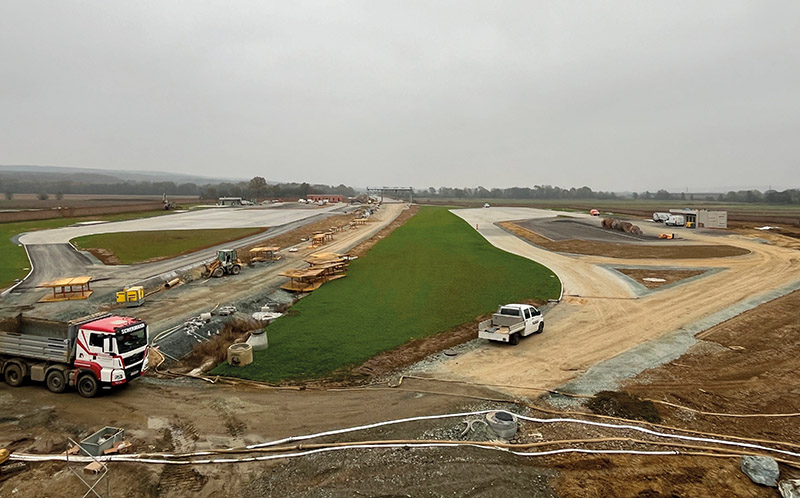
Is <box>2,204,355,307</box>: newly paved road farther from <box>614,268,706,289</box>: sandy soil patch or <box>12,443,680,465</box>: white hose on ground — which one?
<box>614,268,706,289</box>: sandy soil patch

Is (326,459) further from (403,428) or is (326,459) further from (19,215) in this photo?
(19,215)

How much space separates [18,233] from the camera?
62.8 meters

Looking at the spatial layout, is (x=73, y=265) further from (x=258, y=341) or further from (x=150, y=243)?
(x=258, y=341)

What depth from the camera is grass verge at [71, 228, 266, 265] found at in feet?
154

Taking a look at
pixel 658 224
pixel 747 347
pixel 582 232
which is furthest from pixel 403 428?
pixel 658 224

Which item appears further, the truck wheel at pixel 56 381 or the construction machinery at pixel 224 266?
the construction machinery at pixel 224 266

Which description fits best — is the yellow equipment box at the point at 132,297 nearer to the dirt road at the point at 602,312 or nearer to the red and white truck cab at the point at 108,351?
the red and white truck cab at the point at 108,351

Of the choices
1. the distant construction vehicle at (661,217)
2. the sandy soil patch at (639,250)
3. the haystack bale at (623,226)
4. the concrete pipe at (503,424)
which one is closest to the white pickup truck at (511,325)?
the concrete pipe at (503,424)

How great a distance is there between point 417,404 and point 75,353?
12731 mm

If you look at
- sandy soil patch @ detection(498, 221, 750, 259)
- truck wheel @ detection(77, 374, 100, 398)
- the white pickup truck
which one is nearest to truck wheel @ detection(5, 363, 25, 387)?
truck wheel @ detection(77, 374, 100, 398)

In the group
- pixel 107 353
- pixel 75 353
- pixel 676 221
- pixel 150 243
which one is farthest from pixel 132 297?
pixel 676 221

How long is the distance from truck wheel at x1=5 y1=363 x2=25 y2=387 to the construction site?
0.28 ft

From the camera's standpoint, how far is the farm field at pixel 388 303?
20.1m

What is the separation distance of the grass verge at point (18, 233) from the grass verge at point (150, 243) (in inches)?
237
